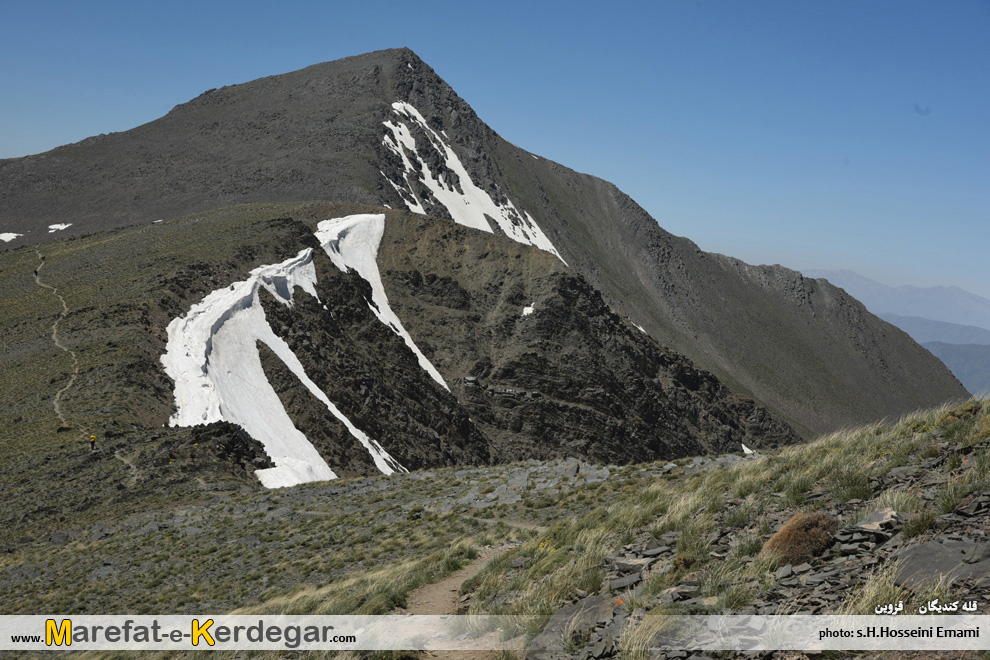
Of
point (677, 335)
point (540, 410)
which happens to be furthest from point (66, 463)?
point (677, 335)

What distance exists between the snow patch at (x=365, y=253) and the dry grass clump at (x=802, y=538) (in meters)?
54.8

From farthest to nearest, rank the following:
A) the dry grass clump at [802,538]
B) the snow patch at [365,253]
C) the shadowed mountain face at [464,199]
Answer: the shadowed mountain face at [464,199] < the snow patch at [365,253] < the dry grass clump at [802,538]

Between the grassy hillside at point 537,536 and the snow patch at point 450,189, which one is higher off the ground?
the snow patch at point 450,189

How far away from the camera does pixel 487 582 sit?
12.2 metres

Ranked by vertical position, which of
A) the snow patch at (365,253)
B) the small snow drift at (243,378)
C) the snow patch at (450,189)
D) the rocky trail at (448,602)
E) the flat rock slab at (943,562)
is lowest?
the rocky trail at (448,602)

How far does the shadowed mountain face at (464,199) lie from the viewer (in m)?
111

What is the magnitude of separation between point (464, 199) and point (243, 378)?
93.3 m

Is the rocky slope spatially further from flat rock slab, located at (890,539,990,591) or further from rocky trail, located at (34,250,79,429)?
flat rock slab, located at (890,539,990,591)

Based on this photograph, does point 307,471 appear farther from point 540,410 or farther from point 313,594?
point 540,410

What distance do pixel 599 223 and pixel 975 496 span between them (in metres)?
159

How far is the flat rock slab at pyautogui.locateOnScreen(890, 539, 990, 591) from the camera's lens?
702 cm

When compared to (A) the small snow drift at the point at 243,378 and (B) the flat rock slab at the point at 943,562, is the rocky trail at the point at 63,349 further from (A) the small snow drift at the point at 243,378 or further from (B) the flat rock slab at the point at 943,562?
(B) the flat rock slab at the point at 943,562

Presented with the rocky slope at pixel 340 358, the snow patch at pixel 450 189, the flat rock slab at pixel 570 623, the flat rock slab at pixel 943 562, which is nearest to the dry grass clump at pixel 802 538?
the flat rock slab at pixel 943 562

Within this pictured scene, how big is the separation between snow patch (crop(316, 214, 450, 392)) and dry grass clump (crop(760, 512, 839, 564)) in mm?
54779
